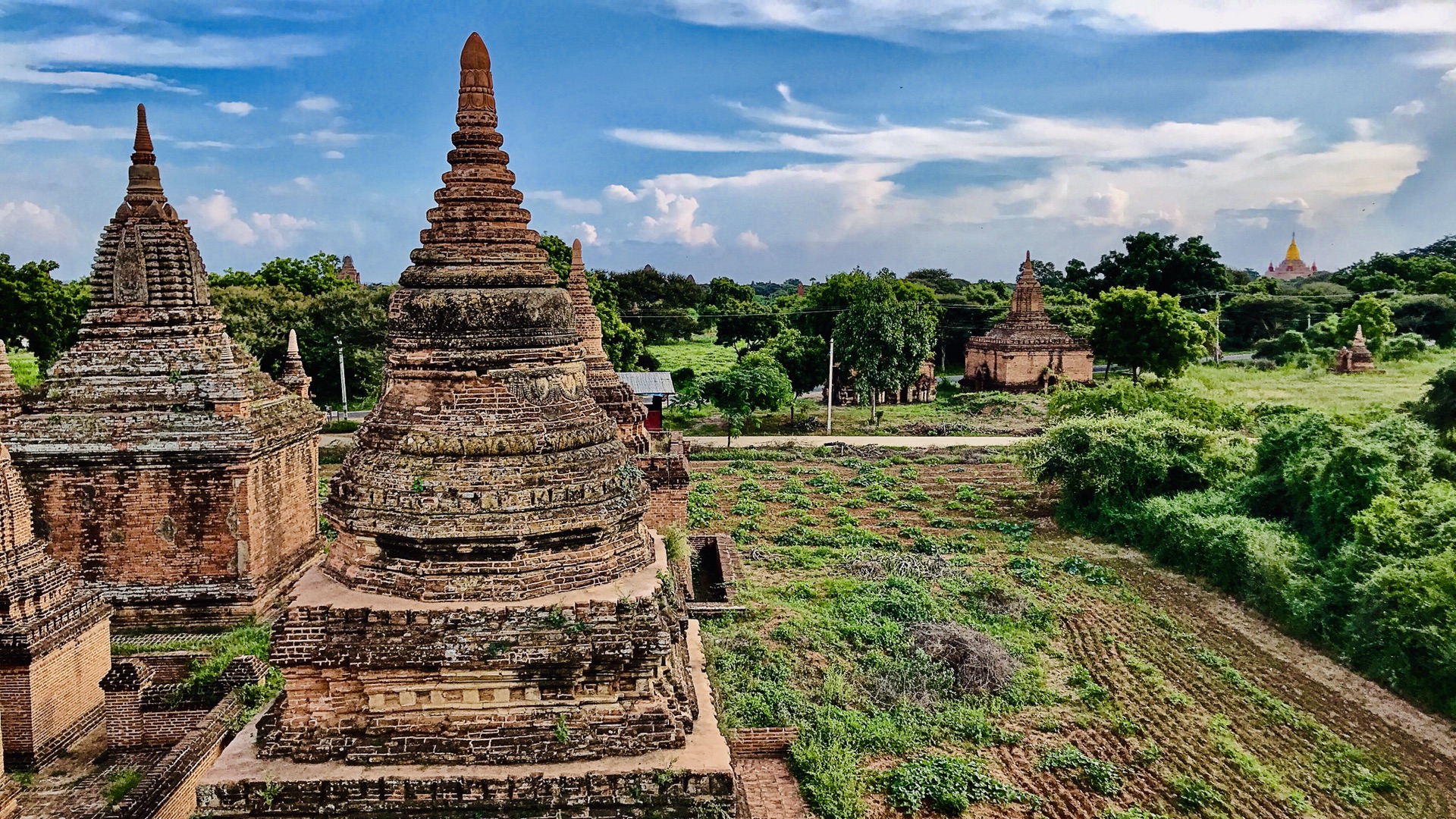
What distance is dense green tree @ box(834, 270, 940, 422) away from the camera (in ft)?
139

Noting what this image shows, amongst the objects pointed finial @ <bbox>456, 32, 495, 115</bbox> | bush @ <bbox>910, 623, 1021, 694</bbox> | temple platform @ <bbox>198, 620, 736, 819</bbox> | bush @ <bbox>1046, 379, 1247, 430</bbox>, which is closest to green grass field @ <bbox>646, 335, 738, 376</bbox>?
A: bush @ <bbox>1046, 379, 1247, 430</bbox>

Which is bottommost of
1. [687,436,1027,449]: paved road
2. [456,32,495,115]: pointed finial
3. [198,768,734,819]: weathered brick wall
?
[687,436,1027,449]: paved road

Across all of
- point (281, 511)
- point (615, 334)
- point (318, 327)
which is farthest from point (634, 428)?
point (615, 334)

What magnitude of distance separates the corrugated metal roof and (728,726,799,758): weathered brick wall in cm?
2818

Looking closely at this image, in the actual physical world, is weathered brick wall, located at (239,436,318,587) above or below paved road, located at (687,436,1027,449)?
above

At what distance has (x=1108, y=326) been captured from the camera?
49125 mm

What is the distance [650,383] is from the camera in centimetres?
4247

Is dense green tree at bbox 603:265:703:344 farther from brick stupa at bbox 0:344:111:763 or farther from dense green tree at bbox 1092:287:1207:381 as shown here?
brick stupa at bbox 0:344:111:763

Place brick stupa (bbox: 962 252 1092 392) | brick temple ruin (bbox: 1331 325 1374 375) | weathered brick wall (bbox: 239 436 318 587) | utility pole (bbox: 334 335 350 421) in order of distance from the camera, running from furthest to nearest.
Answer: brick temple ruin (bbox: 1331 325 1374 375) → brick stupa (bbox: 962 252 1092 392) → utility pole (bbox: 334 335 350 421) → weathered brick wall (bbox: 239 436 318 587)

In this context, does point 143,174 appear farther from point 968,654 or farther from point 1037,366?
point 1037,366

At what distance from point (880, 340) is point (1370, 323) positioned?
34.4 m

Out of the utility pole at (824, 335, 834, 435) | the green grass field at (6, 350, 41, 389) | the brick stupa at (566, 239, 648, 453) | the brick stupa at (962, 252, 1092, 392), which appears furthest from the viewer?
the brick stupa at (962, 252, 1092, 392)

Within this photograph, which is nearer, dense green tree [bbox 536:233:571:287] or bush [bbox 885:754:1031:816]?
bush [bbox 885:754:1031:816]

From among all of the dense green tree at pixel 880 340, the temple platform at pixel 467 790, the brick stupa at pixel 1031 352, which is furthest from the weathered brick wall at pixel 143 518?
the brick stupa at pixel 1031 352
